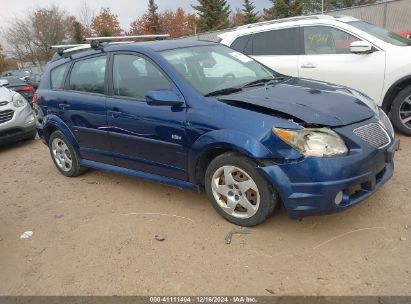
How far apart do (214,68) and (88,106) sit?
1.56 meters

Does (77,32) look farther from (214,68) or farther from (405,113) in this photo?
(214,68)

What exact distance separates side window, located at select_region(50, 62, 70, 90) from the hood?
268cm

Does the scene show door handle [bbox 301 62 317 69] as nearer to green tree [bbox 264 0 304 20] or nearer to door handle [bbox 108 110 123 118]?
door handle [bbox 108 110 123 118]

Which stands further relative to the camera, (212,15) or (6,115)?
(212,15)

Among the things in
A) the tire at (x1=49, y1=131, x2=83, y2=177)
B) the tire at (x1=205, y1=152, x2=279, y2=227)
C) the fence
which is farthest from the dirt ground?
the fence

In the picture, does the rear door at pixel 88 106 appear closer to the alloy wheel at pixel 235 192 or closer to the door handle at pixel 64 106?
the door handle at pixel 64 106

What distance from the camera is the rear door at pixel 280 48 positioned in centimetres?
653

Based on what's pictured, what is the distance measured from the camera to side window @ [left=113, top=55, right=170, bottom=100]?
13.4 ft

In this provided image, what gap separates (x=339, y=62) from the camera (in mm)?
6062

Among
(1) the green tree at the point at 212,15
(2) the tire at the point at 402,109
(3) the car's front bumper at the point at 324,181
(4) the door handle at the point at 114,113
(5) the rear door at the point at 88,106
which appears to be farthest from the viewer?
(1) the green tree at the point at 212,15

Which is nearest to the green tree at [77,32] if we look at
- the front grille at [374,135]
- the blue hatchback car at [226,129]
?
the blue hatchback car at [226,129]

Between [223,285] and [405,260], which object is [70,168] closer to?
[223,285]

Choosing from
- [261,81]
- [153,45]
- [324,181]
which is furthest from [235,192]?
[153,45]

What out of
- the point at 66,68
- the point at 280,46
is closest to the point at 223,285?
the point at 66,68
